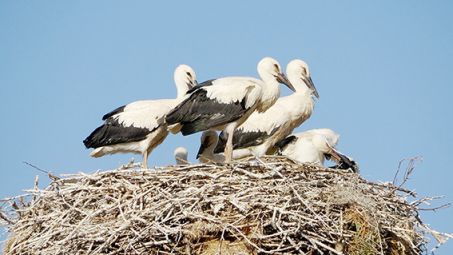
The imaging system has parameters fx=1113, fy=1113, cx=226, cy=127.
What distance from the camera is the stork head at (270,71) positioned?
43.2 ft

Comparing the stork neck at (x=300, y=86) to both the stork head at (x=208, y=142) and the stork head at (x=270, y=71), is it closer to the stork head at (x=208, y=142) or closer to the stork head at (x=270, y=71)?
the stork head at (x=270, y=71)

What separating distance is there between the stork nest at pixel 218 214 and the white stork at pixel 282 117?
3.27m

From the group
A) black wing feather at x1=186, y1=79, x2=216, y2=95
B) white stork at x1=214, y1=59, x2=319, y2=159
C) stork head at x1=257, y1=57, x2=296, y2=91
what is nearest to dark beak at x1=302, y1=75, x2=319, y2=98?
white stork at x1=214, y1=59, x2=319, y2=159

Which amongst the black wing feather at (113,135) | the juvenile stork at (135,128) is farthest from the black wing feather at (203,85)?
the black wing feather at (113,135)

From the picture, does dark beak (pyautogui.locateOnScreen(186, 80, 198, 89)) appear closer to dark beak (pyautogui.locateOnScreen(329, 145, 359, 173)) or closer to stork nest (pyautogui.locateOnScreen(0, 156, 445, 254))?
dark beak (pyautogui.locateOnScreen(329, 145, 359, 173))

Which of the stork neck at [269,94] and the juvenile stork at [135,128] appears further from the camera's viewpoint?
the juvenile stork at [135,128]

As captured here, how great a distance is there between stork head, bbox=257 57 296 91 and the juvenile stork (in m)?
1.04

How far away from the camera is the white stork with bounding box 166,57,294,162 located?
1252 centimetres

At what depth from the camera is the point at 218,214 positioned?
9.88m

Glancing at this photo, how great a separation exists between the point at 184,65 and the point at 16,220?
3.94 meters

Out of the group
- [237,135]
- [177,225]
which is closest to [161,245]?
[177,225]

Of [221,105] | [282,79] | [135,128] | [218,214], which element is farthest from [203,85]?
[218,214]

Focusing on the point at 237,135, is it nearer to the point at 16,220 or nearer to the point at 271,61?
the point at 271,61

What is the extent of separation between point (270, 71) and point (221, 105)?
0.99 metres
